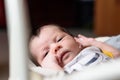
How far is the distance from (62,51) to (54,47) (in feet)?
0.09

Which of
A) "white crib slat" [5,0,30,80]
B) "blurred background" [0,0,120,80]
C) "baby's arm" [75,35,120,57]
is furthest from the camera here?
"blurred background" [0,0,120,80]

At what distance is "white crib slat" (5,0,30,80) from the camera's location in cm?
40

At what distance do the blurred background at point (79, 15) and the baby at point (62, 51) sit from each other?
146 cm

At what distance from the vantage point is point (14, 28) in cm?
41

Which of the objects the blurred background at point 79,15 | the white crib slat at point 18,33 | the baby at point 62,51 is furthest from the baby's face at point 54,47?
the blurred background at point 79,15

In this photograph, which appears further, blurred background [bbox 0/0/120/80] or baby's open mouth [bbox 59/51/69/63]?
blurred background [bbox 0/0/120/80]

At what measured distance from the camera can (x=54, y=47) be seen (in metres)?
0.99

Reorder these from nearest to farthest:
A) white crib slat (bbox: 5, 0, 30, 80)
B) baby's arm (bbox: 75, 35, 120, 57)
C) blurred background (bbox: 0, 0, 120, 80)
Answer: white crib slat (bbox: 5, 0, 30, 80) < baby's arm (bbox: 75, 35, 120, 57) < blurred background (bbox: 0, 0, 120, 80)

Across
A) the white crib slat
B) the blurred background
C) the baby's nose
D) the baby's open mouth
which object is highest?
the white crib slat

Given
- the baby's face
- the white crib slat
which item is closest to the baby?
the baby's face

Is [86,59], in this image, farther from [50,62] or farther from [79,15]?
[79,15]

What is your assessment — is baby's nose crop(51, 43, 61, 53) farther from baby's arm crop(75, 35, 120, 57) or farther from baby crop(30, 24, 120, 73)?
baby's arm crop(75, 35, 120, 57)

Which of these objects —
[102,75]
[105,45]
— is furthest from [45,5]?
[102,75]

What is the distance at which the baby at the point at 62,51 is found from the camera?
945mm
